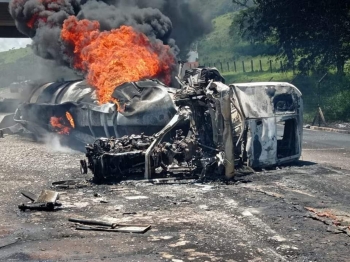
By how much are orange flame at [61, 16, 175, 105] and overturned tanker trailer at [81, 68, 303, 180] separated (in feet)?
11.7

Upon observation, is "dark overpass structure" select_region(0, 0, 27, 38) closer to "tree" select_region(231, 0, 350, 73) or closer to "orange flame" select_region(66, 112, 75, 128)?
"tree" select_region(231, 0, 350, 73)

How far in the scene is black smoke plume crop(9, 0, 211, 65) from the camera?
23.6m

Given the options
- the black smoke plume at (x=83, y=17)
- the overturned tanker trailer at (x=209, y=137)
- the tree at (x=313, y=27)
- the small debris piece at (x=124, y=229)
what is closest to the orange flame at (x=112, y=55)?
the black smoke plume at (x=83, y=17)

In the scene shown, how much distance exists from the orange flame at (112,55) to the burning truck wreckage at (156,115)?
4 centimetres

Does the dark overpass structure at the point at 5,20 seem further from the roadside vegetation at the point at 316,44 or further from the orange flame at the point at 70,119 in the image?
the orange flame at the point at 70,119

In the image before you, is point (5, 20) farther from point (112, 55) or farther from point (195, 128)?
point (195, 128)

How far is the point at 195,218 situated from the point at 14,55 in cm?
12054

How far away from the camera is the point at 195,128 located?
13508 millimetres

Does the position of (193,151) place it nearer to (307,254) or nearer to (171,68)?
(307,254)

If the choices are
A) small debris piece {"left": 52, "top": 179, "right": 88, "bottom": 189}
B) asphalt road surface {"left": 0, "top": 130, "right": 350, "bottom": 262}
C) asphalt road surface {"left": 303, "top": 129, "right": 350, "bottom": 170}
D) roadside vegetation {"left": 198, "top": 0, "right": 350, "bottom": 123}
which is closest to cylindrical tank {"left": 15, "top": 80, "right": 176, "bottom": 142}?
asphalt road surface {"left": 0, "top": 130, "right": 350, "bottom": 262}

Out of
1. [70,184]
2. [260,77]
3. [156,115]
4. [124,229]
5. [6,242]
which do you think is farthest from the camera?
[260,77]

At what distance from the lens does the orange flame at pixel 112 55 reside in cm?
1798

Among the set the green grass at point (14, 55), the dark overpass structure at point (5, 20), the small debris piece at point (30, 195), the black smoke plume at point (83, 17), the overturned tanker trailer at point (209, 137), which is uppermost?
the green grass at point (14, 55)

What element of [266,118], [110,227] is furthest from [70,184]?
[266,118]
